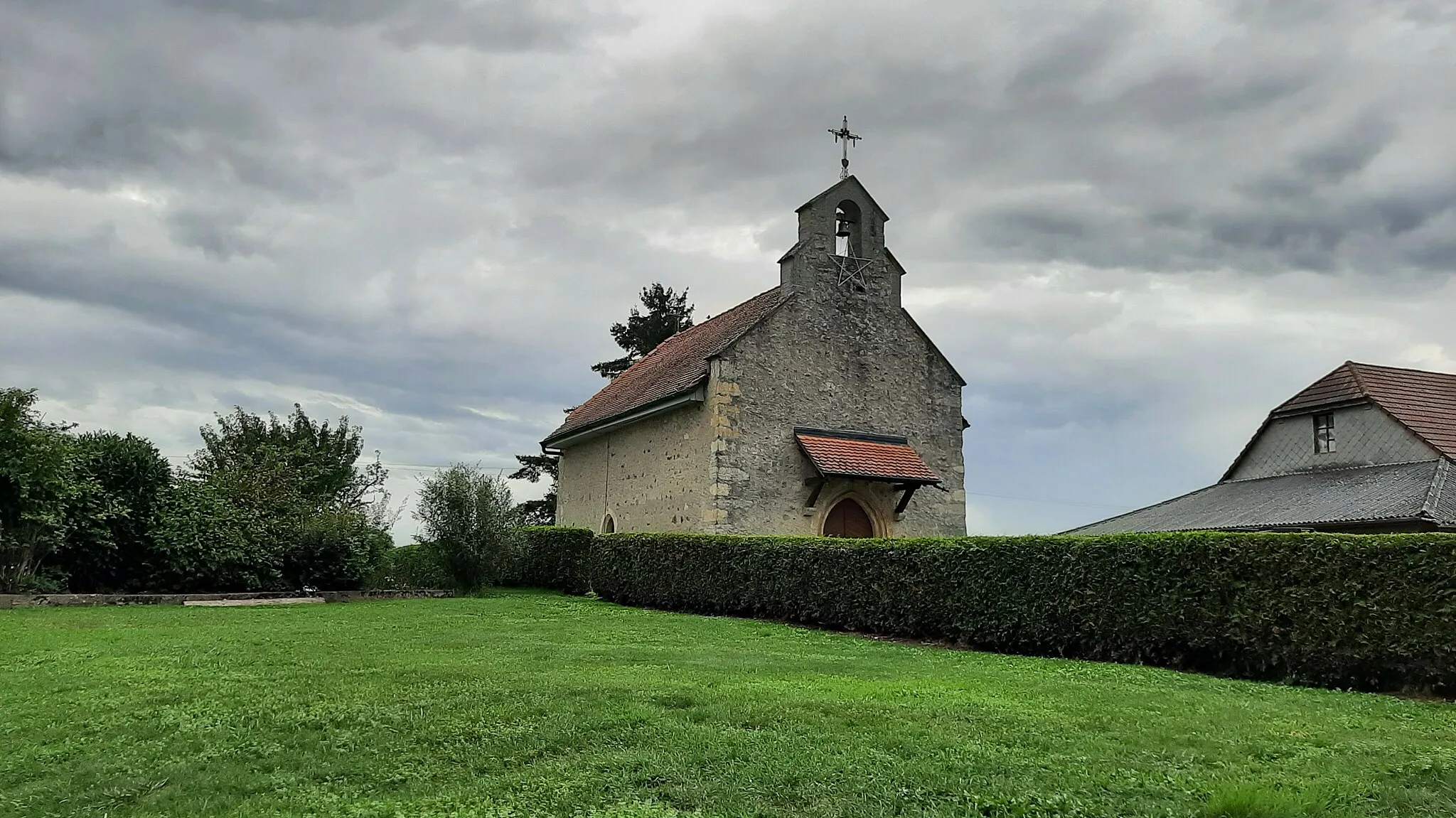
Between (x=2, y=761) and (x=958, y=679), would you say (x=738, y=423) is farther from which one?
(x=2, y=761)

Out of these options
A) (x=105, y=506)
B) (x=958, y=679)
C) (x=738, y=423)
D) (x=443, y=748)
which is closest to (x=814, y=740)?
(x=443, y=748)

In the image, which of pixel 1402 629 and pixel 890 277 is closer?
pixel 1402 629

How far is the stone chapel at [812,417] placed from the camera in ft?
74.5

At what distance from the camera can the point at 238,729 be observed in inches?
273

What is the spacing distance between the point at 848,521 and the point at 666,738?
59.1ft

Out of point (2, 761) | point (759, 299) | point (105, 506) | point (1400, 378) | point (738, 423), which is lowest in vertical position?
point (2, 761)

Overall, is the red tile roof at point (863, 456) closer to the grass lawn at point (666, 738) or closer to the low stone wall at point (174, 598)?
the low stone wall at point (174, 598)

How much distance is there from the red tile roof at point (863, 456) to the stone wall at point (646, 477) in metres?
2.52

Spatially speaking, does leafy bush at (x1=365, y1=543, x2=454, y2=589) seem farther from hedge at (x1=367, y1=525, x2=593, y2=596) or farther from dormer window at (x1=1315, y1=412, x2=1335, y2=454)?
dormer window at (x1=1315, y1=412, x2=1335, y2=454)

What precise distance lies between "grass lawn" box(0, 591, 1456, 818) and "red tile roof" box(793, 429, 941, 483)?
37.1 feet

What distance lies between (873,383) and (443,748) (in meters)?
19.4

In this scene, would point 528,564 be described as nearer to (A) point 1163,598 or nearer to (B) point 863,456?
(B) point 863,456

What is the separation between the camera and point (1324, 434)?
2647cm

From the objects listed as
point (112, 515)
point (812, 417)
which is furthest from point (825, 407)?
point (112, 515)
